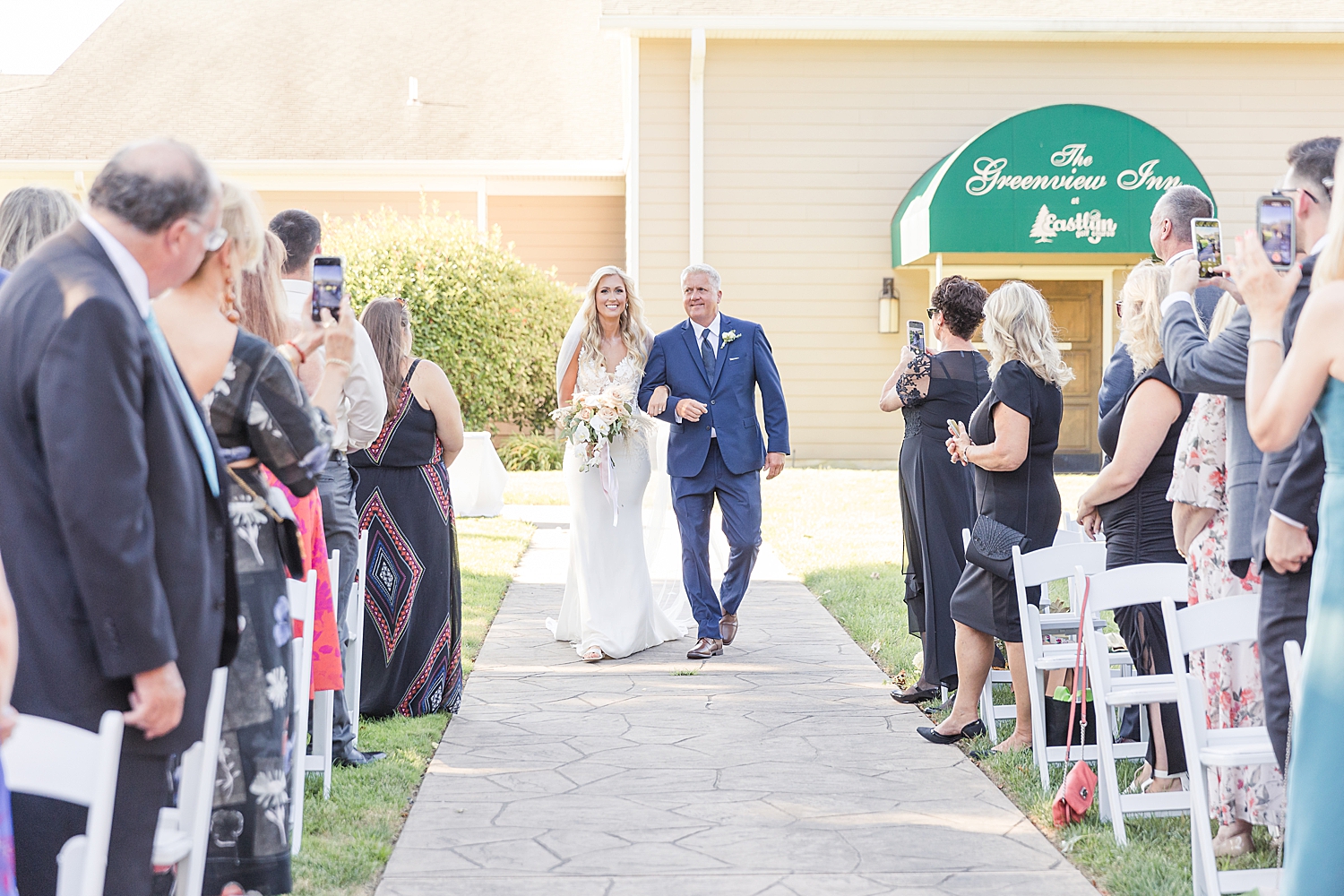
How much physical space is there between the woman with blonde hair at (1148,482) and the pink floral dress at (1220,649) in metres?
0.24

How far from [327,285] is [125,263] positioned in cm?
123

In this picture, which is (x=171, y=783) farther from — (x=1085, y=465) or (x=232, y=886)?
(x=1085, y=465)

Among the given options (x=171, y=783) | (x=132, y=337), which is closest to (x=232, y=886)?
(x=171, y=783)

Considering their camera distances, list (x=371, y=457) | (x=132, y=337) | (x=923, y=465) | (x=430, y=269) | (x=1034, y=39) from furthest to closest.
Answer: (x=430, y=269), (x=1034, y=39), (x=923, y=465), (x=371, y=457), (x=132, y=337)

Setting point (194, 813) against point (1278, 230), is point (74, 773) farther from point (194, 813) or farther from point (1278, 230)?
point (1278, 230)

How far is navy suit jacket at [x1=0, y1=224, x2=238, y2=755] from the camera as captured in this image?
2389 mm

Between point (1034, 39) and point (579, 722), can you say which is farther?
point (1034, 39)

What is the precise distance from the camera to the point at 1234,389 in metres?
3.71

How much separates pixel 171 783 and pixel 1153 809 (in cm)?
327

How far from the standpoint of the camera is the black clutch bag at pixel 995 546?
533cm

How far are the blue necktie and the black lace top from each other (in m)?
0.53

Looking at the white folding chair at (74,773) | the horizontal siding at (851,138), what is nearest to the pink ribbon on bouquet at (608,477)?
the white folding chair at (74,773)

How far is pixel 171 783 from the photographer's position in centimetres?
278

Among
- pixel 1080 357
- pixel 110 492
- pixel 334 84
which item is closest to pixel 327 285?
pixel 110 492
